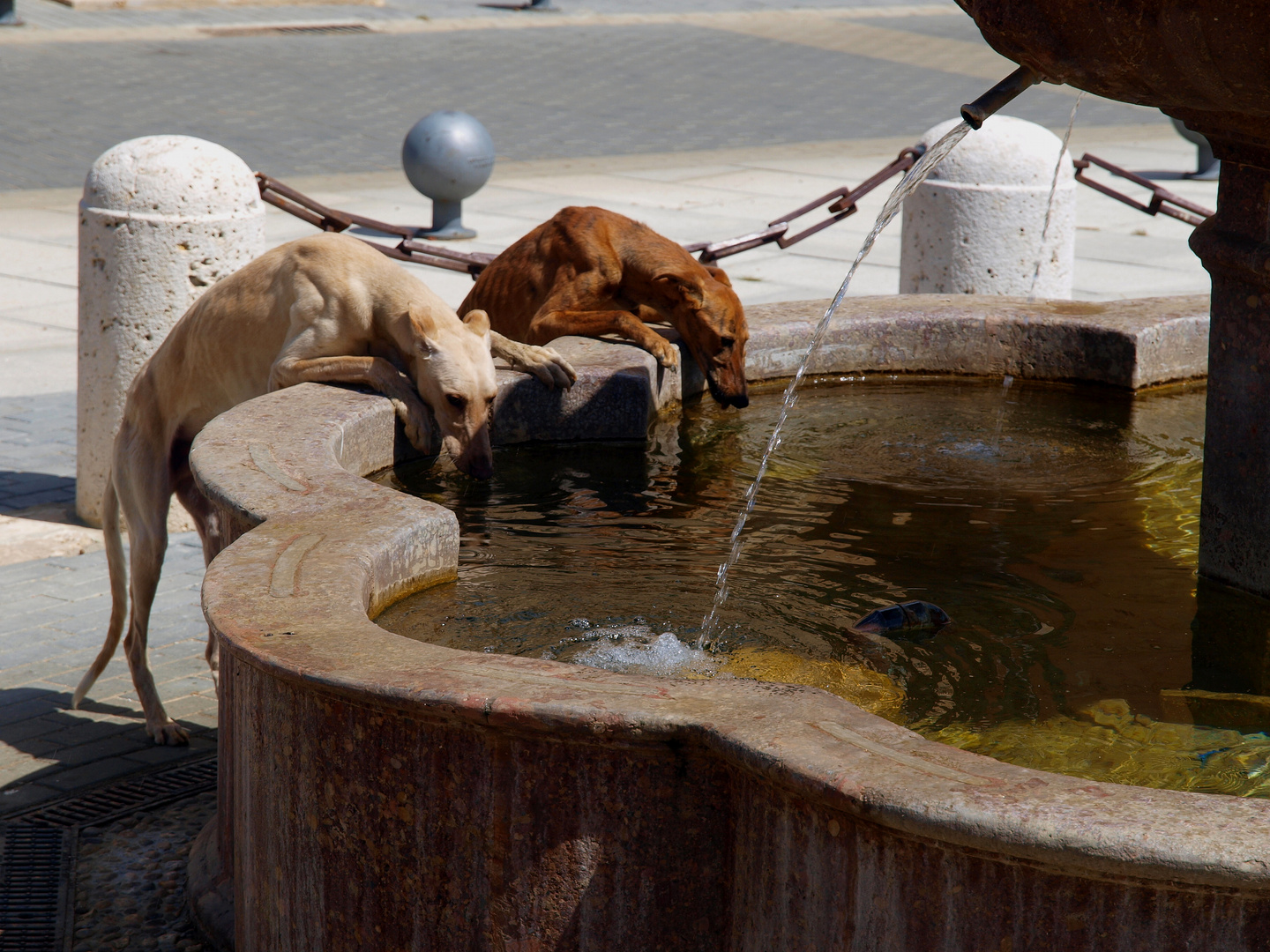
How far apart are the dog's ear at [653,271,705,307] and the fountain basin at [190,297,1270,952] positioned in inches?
112

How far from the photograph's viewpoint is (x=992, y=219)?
8.23m

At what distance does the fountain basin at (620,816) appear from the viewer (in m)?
2.09

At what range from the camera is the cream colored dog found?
455 centimetres

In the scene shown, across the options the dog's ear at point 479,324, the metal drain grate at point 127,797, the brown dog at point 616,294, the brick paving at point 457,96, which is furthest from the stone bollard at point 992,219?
the brick paving at point 457,96

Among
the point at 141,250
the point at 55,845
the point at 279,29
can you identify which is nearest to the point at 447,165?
the point at 141,250

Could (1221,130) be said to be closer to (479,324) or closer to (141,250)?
(479,324)

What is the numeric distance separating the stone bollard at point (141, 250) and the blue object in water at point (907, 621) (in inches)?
152

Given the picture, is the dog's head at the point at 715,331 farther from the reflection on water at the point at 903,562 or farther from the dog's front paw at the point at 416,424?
the dog's front paw at the point at 416,424

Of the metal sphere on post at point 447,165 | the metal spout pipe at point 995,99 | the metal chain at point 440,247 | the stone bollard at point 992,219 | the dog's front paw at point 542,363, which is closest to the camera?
the metal spout pipe at point 995,99

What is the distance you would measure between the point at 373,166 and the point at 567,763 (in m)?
13.4

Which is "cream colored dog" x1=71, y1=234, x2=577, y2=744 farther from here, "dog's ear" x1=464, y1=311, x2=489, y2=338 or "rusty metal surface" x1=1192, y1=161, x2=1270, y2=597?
"rusty metal surface" x1=1192, y1=161, x2=1270, y2=597

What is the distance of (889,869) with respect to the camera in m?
2.22

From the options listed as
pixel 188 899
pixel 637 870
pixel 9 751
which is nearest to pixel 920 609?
pixel 637 870

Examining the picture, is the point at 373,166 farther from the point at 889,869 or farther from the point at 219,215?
the point at 889,869
